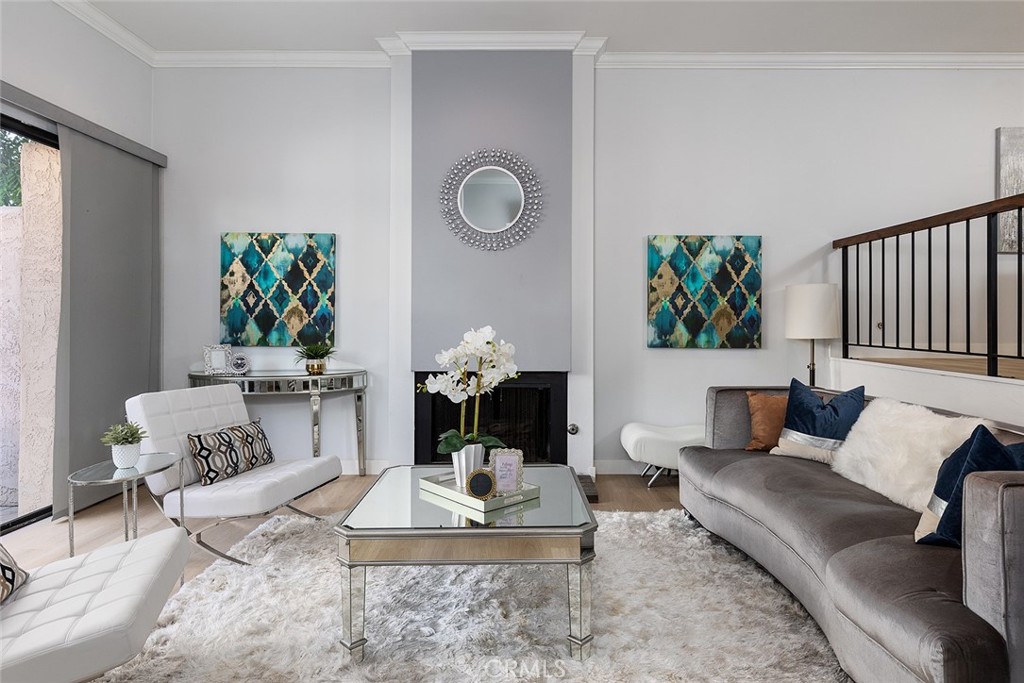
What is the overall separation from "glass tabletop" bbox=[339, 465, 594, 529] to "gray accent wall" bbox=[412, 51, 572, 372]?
1.67 metres

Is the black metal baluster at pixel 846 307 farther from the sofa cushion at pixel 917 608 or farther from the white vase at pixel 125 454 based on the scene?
the white vase at pixel 125 454

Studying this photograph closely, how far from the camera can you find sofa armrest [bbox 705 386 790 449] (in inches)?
131

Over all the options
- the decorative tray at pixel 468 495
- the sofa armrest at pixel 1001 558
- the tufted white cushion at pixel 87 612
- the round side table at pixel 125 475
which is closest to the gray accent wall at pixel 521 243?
the decorative tray at pixel 468 495

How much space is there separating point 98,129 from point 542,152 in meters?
2.80

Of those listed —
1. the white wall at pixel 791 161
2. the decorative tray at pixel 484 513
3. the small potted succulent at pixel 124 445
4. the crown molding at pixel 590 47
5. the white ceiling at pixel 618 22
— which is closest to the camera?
the decorative tray at pixel 484 513

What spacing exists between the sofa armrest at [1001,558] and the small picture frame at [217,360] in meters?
4.06

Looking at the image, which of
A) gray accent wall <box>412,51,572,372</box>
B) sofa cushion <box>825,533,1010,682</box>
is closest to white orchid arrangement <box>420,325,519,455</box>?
sofa cushion <box>825,533,1010,682</box>

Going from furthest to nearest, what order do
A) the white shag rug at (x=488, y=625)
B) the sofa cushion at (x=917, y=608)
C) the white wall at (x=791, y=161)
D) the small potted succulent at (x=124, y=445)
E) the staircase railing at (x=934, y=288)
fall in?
the white wall at (x=791, y=161)
the staircase railing at (x=934, y=288)
the small potted succulent at (x=124, y=445)
the white shag rug at (x=488, y=625)
the sofa cushion at (x=917, y=608)

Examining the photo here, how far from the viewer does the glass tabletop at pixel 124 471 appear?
91.7 inches

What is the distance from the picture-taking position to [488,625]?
7.24ft

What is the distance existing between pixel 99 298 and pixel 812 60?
5079 mm

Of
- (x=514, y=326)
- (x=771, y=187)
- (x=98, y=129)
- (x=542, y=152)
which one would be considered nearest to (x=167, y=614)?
(x=514, y=326)

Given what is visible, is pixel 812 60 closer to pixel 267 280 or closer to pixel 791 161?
pixel 791 161

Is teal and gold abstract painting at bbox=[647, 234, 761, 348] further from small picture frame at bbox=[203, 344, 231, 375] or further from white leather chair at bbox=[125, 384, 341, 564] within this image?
small picture frame at bbox=[203, 344, 231, 375]
